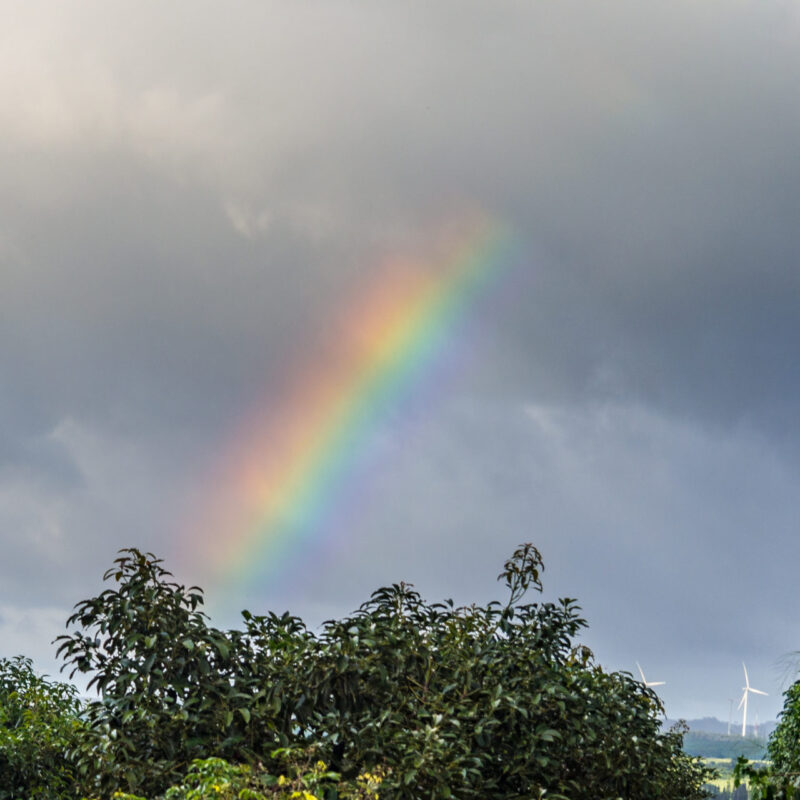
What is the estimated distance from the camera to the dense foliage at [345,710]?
9.77m

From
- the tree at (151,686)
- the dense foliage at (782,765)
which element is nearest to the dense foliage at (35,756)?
the tree at (151,686)

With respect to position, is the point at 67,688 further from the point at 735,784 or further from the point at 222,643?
the point at 735,784

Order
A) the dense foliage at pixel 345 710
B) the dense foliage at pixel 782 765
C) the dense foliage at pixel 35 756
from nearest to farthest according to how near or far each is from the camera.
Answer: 1. the dense foliage at pixel 782 765
2. the dense foliage at pixel 345 710
3. the dense foliage at pixel 35 756

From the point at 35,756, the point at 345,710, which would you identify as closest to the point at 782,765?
the point at 345,710

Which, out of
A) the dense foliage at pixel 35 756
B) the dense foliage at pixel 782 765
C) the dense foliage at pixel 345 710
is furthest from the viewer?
the dense foliage at pixel 35 756

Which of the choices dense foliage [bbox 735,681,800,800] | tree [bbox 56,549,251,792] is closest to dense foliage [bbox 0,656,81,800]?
tree [bbox 56,549,251,792]

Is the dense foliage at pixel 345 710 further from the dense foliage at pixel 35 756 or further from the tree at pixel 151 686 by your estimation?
the dense foliage at pixel 35 756

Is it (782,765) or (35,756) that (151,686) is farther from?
(782,765)

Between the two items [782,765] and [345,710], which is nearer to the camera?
[345,710]

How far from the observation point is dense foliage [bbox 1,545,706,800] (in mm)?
9773

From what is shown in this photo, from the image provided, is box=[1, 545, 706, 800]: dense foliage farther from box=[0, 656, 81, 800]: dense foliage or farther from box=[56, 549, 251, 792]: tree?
box=[0, 656, 81, 800]: dense foliage

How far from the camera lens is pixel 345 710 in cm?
1041

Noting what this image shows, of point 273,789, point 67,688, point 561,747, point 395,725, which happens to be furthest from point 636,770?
point 67,688

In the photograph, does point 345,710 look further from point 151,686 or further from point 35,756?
point 35,756
